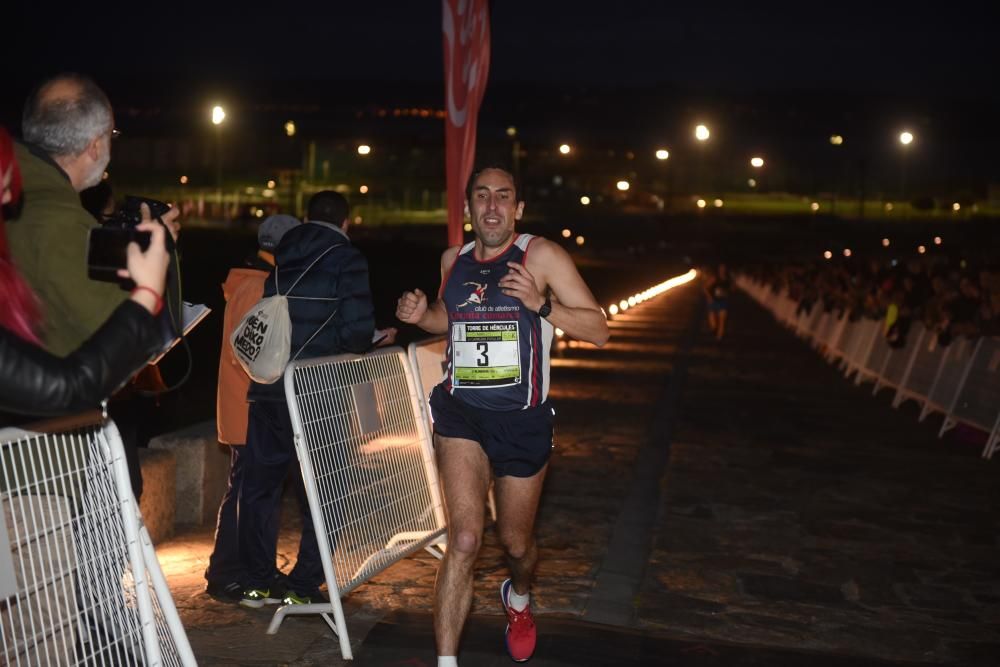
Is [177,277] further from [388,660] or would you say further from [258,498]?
[258,498]

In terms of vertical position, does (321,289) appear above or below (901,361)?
above

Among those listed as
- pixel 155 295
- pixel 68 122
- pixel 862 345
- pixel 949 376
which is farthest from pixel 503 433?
pixel 862 345

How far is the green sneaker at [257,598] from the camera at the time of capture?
6574 millimetres

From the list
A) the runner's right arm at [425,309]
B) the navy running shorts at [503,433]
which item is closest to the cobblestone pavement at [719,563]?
the navy running shorts at [503,433]

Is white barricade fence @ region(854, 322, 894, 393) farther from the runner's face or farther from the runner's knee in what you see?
the runner's knee

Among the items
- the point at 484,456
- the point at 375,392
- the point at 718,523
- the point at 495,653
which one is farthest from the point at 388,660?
the point at 718,523

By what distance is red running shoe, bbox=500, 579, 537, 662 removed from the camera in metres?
5.85

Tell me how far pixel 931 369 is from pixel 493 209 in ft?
39.8

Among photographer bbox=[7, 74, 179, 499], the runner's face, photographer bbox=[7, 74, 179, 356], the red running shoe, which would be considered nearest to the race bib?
the runner's face

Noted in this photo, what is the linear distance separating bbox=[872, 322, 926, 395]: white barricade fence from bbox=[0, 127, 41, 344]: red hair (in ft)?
51.1

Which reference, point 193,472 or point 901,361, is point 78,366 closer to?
point 193,472

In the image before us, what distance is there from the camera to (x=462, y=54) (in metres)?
9.12

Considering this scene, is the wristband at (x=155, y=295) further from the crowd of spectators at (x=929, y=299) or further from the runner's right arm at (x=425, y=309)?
the crowd of spectators at (x=929, y=299)

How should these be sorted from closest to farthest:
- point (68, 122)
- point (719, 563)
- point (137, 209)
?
point (68, 122), point (137, 209), point (719, 563)
